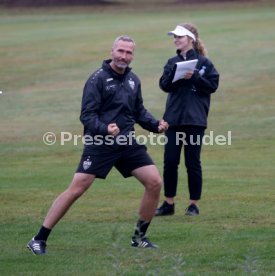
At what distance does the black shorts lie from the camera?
903cm

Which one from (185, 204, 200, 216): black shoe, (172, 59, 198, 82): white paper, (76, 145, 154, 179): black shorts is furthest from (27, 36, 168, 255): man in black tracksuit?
(185, 204, 200, 216): black shoe

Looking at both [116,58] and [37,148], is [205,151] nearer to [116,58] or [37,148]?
[37,148]

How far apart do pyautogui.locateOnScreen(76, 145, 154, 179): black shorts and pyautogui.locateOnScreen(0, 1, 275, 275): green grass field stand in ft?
2.37

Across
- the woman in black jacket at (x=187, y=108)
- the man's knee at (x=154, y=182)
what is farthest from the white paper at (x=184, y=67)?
the man's knee at (x=154, y=182)

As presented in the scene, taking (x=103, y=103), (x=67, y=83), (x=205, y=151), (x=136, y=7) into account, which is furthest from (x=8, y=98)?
(x=136, y=7)

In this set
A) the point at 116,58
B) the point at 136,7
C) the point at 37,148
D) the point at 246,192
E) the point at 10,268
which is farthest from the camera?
the point at 136,7

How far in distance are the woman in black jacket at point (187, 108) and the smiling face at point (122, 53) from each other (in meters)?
1.94

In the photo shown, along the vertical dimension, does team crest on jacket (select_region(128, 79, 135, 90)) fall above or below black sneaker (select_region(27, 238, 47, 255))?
above

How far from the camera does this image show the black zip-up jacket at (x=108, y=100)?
8.86 metres

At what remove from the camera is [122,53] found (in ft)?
29.3

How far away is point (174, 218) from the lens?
11.1 metres

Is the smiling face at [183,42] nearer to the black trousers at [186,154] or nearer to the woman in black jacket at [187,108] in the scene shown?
the woman in black jacket at [187,108]

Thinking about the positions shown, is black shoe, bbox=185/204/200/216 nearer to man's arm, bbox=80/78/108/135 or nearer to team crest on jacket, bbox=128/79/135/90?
team crest on jacket, bbox=128/79/135/90

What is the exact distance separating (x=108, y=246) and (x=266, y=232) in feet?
5.58
